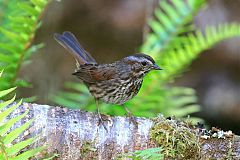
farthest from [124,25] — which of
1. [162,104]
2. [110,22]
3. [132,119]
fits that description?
[132,119]

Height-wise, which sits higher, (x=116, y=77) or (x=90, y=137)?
(x=116, y=77)

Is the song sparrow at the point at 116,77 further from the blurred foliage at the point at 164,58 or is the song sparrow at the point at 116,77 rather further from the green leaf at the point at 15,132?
the green leaf at the point at 15,132

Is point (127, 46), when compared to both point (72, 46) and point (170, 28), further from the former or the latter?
point (72, 46)

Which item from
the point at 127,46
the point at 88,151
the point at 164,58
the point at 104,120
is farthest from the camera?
the point at 127,46

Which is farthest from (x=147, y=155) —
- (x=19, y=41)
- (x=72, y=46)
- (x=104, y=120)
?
(x=72, y=46)

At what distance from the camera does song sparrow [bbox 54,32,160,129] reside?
493 centimetres

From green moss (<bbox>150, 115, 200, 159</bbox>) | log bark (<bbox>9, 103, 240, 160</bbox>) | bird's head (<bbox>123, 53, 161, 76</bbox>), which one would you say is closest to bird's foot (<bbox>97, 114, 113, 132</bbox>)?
log bark (<bbox>9, 103, 240, 160</bbox>)

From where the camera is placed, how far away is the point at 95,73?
502cm

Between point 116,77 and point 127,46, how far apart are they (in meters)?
3.83

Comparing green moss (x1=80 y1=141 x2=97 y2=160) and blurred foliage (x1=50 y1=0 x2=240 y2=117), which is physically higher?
blurred foliage (x1=50 y1=0 x2=240 y2=117)

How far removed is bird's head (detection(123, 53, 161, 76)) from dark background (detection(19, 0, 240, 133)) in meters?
3.42

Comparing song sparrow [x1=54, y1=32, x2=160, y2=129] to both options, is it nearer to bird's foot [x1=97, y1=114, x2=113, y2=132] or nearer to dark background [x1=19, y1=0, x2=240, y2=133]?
bird's foot [x1=97, y1=114, x2=113, y2=132]

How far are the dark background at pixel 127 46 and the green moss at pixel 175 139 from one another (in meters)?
Result: 4.45

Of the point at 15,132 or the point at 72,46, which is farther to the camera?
the point at 72,46
